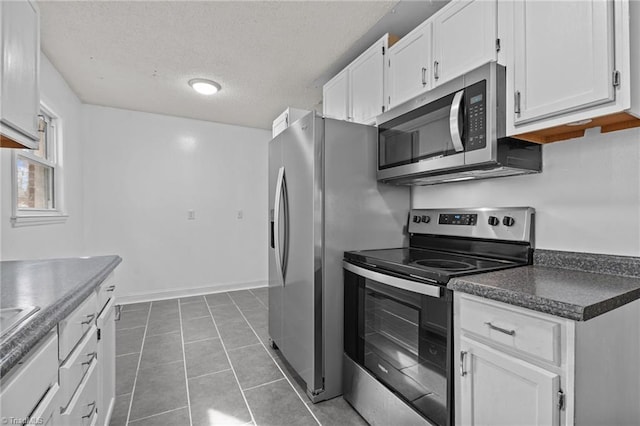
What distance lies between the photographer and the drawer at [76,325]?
0.93 metres

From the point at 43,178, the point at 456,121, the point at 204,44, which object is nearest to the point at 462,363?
the point at 456,121

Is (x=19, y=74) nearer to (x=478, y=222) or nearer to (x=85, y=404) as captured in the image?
(x=85, y=404)

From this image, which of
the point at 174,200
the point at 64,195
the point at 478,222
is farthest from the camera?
the point at 174,200

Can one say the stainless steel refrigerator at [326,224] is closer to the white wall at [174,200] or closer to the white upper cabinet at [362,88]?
the white upper cabinet at [362,88]

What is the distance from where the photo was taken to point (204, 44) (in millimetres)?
2418

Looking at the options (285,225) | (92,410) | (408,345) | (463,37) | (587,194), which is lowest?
(92,410)

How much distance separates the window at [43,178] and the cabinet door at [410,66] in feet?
8.77

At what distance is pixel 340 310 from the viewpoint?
6.27 ft

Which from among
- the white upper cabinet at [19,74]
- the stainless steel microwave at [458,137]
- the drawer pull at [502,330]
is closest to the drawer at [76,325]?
the white upper cabinet at [19,74]

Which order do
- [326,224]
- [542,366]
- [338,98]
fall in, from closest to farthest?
1. [542,366]
2. [326,224]
3. [338,98]

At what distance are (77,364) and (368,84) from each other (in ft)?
7.52

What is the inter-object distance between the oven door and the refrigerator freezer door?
0.69 feet

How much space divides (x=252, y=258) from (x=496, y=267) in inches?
154

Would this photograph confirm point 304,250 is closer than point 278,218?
Yes
